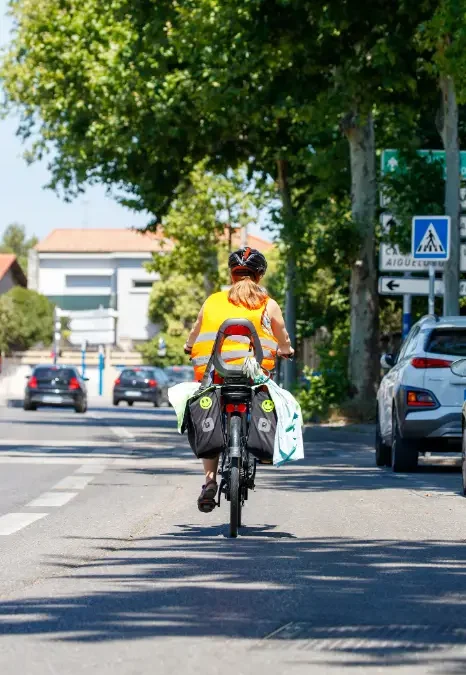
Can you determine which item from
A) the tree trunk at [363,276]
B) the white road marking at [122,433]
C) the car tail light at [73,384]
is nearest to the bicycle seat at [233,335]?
the white road marking at [122,433]

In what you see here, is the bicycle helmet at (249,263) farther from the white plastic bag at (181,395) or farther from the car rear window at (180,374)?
the car rear window at (180,374)

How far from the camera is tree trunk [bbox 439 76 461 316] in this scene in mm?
26125

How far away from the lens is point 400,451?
18344mm

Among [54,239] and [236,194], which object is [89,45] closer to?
[236,194]

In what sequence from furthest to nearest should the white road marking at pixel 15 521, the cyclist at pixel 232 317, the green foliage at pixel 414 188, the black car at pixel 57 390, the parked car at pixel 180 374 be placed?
the parked car at pixel 180 374 → the black car at pixel 57 390 → the green foliage at pixel 414 188 → the white road marking at pixel 15 521 → the cyclist at pixel 232 317

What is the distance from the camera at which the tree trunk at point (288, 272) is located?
3905cm

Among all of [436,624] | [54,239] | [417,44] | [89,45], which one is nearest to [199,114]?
[89,45]

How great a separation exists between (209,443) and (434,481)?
6575 mm

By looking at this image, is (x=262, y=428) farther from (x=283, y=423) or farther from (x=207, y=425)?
(x=207, y=425)

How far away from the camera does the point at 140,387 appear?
6775cm

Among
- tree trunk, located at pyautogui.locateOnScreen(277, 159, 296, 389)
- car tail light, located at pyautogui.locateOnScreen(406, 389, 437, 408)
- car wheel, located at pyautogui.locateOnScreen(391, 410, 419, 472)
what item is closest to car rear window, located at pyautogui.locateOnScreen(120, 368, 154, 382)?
tree trunk, located at pyautogui.locateOnScreen(277, 159, 296, 389)

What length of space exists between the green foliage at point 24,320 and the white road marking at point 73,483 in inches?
4013

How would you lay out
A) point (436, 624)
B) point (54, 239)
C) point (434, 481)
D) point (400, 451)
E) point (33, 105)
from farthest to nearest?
1. point (54, 239)
2. point (33, 105)
3. point (400, 451)
4. point (434, 481)
5. point (436, 624)

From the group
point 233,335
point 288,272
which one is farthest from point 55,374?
point 233,335
